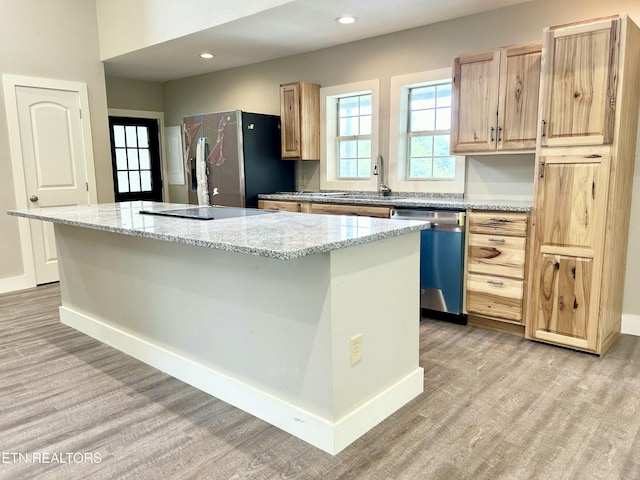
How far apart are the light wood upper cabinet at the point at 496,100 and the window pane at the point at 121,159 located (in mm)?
4696

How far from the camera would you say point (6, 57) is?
14.2 ft

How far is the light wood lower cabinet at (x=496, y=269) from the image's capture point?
9.97 feet

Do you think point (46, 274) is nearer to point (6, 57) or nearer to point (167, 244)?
point (6, 57)

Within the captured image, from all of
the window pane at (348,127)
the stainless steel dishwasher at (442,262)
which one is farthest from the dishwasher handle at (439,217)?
the window pane at (348,127)

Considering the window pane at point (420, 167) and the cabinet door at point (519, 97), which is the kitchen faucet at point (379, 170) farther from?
the cabinet door at point (519, 97)

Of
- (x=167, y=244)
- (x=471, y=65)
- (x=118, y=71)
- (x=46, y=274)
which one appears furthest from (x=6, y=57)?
(x=471, y=65)

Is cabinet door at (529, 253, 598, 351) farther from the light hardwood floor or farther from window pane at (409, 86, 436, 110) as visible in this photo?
window pane at (409, 86, 436, 110)

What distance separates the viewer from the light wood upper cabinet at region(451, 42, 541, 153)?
311 cm

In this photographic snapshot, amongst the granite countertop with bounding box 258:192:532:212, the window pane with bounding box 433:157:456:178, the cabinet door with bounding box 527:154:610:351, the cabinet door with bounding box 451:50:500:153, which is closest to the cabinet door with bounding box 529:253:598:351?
the cabinet door with bounding box 527:154:610:351

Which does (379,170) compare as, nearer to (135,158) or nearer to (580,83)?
(580,83)

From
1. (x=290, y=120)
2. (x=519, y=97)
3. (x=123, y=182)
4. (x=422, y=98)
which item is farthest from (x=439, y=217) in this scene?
(x=123, y=182)

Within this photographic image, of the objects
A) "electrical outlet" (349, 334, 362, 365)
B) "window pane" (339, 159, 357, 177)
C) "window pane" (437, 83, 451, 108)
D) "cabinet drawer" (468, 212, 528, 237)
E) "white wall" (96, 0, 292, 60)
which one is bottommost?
"electrical outlet" (349, 334, 362, 365)

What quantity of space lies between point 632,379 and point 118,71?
603cm

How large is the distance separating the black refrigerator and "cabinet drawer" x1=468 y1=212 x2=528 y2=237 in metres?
2.33
